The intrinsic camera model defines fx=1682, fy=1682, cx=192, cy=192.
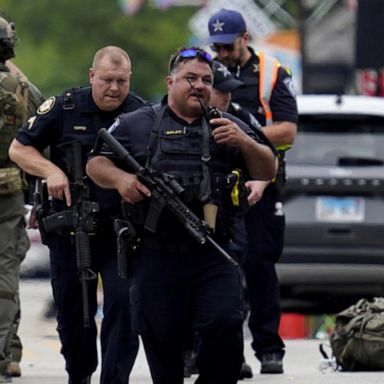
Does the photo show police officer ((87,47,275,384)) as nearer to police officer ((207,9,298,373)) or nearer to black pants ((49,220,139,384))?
black pants ((49,220,139,384))

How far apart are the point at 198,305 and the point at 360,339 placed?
8.22 feet

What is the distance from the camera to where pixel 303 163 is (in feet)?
41.3

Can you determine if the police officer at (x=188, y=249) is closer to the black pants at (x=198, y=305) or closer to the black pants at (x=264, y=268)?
the black pants at (x=198, y=305)

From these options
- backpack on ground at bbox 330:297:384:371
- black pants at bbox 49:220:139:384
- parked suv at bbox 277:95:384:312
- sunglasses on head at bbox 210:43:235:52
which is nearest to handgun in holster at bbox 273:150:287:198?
sunglasses on head at bbox 210:43:235:52

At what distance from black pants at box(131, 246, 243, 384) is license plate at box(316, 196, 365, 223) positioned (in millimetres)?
5105

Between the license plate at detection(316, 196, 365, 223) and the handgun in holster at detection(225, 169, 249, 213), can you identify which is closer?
the handgun in holster at detection(225, 169, 249, 213)

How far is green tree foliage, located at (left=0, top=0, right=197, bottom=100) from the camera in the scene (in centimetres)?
3516

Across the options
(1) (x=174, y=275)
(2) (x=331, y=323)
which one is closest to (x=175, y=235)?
(1) (x=174, y=275)

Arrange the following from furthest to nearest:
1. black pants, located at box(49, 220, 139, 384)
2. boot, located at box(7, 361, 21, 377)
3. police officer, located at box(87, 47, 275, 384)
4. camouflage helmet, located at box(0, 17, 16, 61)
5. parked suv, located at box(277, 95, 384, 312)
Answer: parked suv, located at box(277, 95, 384, 312) < boot, located at box(7, 361, 21, 377) < camouflage helmet, located at box(0, 17, 16, 61) < black pants, located at box(49, 220, 139, 384) < police officer, located at box(87, 47, 275, 384)

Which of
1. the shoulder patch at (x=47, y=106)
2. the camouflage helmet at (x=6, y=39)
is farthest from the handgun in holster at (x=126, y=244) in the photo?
the camouflage helmet at (x=6, y=39)

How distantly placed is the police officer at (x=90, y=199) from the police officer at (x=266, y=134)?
112cm

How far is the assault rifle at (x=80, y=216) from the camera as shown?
27.6 feet

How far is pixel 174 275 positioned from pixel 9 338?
220cm

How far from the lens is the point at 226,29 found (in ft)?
31.0
